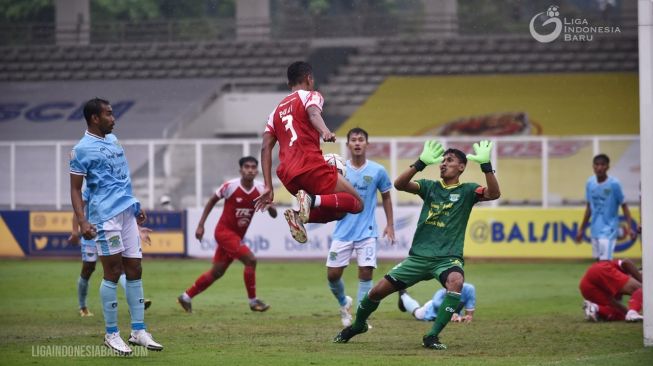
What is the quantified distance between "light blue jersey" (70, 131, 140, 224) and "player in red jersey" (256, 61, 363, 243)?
4.43 feet

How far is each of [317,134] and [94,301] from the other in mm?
7819

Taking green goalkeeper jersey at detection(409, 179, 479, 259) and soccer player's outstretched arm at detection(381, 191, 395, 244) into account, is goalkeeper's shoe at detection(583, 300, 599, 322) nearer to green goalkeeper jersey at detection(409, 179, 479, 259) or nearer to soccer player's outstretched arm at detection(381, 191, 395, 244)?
soccer player's outstretched arm at detection(381, 191, 395, 244)

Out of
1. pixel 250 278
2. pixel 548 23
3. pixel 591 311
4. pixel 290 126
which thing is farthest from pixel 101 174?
pixel 548 23

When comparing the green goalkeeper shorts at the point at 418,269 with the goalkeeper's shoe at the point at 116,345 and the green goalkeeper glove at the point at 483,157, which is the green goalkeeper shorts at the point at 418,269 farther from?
the goalkeeper's shoe at the point at 116,345

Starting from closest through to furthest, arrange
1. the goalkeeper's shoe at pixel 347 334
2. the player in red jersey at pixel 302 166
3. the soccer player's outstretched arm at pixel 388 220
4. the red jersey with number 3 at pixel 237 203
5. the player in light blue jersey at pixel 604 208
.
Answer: the player in red jersey at pixel 302 166 → the goalkeeper's shoe at pixel 347 334 → the soccer player's outstretched arm at pixel 388 220 → the red jersey with number 3 at pixel 237 203 → the player in light blue jersey at pixel 604 208

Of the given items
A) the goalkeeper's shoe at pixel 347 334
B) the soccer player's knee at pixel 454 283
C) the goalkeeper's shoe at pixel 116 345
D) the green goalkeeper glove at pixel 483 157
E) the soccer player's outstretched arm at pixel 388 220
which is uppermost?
the green goalkeeper glove at pixel 483 157

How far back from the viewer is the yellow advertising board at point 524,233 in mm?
25078

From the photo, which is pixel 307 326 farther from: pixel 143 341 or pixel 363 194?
pixel 143 341

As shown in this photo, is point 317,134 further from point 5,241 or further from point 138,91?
point 138,91

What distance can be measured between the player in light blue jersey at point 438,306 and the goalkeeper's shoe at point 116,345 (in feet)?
15.3

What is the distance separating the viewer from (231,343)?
38.3ft

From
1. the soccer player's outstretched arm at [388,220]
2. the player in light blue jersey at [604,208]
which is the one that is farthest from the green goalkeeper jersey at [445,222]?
the player in light blue jersey at [604,208]

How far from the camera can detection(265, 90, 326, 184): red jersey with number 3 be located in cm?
1062

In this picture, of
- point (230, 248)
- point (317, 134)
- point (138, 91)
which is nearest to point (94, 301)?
point (230, 248)
